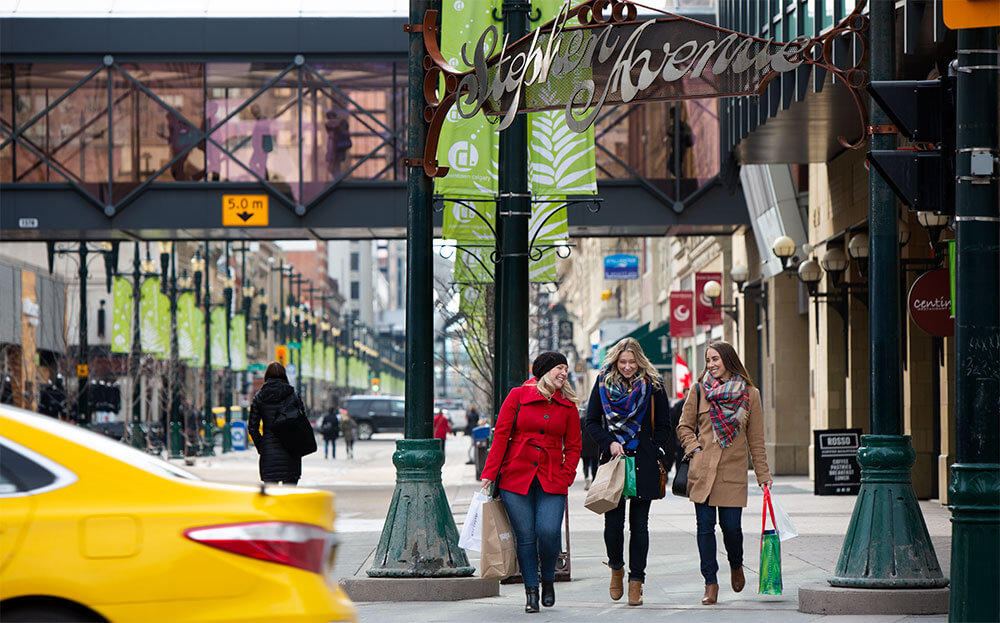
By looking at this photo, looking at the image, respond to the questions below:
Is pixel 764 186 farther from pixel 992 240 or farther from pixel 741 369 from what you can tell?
pixel 992 240

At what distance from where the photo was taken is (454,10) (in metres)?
12.9

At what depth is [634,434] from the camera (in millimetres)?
10305

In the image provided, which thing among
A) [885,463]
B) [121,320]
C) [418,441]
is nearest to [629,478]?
[418,441]

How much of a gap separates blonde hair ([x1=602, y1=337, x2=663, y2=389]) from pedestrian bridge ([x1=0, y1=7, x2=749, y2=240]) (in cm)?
1614

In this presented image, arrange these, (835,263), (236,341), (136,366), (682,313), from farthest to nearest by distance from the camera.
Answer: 1. (236,341)
2. (136,366)
3. (682,313)
4. (835,263)

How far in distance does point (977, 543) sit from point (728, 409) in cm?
345

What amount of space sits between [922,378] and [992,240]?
47.1 ft

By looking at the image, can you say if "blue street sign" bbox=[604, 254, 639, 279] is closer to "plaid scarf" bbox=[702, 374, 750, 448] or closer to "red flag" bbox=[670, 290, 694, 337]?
"red flag" bbox=[670, 290, 694, 337]

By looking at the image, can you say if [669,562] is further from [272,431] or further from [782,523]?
[272,431]

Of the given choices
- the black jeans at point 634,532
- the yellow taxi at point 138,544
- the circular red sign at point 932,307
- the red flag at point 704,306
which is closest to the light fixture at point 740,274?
the red flag at point 704,306

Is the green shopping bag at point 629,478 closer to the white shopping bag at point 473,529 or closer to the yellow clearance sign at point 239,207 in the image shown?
the white shopping bag at point 473,529

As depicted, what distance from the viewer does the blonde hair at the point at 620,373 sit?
34.1ft

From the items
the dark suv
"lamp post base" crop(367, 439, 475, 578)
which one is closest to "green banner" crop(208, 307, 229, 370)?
the dark suv

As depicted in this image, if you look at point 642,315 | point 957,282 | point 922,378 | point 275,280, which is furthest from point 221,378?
point 957,282
